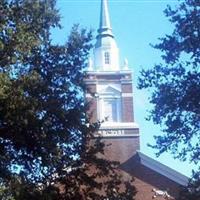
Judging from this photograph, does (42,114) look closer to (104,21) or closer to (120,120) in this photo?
(120,120)

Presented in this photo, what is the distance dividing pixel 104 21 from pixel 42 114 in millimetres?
33088

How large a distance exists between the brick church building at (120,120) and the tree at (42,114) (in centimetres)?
1482

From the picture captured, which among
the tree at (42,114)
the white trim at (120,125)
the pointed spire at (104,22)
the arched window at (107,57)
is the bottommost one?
→ the tree at (42,114)

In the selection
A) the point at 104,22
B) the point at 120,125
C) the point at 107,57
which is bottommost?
the point at 120,125

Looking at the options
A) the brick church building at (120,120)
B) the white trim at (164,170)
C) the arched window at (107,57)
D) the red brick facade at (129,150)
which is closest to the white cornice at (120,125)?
the brick church building at (120,120)

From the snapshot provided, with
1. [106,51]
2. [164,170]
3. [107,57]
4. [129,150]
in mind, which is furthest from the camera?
[106,51]

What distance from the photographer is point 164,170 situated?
3538 centimetres

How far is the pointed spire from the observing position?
49.3m

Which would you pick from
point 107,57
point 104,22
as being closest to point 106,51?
point 107,57

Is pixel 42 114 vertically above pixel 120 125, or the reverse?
A: pixel 120 125

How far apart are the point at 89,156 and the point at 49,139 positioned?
185 cm

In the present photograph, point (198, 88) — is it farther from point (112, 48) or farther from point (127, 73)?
point (112, 48)

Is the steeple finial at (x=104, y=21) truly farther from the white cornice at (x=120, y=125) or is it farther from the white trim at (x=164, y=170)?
the white trim at (x=164, y=170)

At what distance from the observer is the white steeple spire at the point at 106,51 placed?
45406 mm
